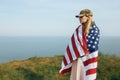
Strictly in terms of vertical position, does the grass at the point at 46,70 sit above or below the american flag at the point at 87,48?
below

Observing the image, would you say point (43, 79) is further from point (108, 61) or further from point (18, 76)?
point (108, 61)

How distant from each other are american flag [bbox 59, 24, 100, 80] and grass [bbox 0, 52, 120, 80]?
270 centimetres

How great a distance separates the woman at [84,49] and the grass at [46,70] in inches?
104

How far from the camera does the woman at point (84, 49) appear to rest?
12203mm

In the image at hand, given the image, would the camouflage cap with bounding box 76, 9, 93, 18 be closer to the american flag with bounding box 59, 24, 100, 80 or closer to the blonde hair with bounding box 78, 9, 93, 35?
the blonde hair with bounding box 78, 9, 93, 35

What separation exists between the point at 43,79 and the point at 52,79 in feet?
1.21

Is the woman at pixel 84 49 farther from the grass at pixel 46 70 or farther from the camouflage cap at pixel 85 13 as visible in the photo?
the grass at pixel 46 70

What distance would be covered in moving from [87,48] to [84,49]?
3.3 inches

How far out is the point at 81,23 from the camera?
1238 centimetres

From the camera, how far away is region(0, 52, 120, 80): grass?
15.3m

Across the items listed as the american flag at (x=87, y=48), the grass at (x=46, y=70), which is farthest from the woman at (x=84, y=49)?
the grass at (x=46, y=70)

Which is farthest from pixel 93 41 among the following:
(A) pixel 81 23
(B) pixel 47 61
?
(B) pixel 47 61

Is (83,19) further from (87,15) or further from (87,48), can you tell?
(87,48)

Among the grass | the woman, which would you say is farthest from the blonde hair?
the grass
